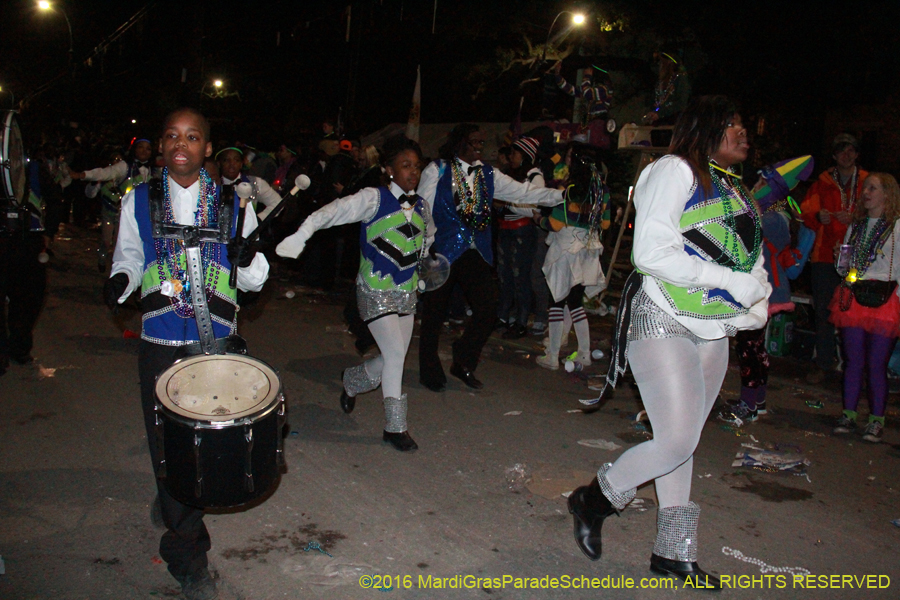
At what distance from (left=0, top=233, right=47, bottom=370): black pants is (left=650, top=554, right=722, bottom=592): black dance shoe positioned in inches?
224

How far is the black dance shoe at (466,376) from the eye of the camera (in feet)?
23.0

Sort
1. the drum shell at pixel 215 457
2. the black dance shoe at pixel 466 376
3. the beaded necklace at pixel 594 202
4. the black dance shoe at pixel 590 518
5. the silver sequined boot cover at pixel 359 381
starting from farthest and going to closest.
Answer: the beaded necklace at pixel 594 202 < the black dance shoe at pixel 466 376 < the silver sequined boot cover at pixel 359 381 < the black dance shoe at pixel 590 518 < the drum shell at pixel 215 457

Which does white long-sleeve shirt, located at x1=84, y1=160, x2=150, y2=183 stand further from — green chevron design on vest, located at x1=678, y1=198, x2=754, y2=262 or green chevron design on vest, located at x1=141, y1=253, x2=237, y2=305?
green chevron design on vest, located at x1=678, y1=198, x2=754, y2=262

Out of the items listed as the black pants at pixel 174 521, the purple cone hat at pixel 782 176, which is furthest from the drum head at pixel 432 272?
the black pants at pixel 174 521

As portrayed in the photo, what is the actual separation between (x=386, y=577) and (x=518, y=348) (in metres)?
5.53

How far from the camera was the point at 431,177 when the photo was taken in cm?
675

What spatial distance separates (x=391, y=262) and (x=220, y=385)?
2.42 meters

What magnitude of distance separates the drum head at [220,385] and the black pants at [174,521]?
27 centimetres

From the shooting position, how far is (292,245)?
185 inches

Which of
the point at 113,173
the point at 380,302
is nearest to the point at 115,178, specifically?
the point at 113,173

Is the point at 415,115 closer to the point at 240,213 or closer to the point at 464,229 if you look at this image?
the point at 464,229

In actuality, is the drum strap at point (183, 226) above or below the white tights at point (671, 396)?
above

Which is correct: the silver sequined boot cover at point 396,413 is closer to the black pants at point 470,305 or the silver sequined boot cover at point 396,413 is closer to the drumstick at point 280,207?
the black pants at point 470,305

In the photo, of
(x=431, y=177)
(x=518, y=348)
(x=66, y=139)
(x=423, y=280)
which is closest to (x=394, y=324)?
(x=423, y=280)
